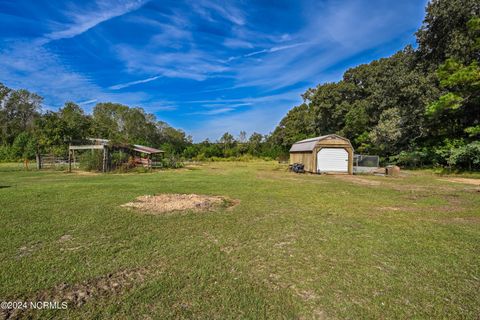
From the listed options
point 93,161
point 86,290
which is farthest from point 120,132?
point 86,290

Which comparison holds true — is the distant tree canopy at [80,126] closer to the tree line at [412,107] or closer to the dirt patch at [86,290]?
the tree line at [412,107]

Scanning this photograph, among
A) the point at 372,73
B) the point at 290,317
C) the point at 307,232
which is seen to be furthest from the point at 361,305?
the point at 372,73

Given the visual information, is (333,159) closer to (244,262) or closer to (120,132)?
(244,262)

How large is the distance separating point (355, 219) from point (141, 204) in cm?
551

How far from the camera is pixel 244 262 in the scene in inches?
129

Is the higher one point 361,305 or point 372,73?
point 372,73

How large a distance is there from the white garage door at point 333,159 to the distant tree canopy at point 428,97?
16.9ft

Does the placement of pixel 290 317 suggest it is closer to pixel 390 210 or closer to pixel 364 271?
pixel 364 271

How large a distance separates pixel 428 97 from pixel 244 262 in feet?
67.5

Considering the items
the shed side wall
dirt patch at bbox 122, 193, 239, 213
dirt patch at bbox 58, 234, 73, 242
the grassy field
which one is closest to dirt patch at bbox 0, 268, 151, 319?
the grassy field

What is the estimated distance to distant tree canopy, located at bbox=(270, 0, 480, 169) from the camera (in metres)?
15.1

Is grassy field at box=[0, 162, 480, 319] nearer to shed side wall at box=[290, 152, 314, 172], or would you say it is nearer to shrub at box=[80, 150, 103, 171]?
shed side wall at box=[290, 152, 314, 172]

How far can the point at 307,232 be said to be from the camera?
14.6ft

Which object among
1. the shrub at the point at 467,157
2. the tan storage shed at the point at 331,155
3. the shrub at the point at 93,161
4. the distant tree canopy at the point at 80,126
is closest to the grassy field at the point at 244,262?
the tan storage shed at the point at 331,155
